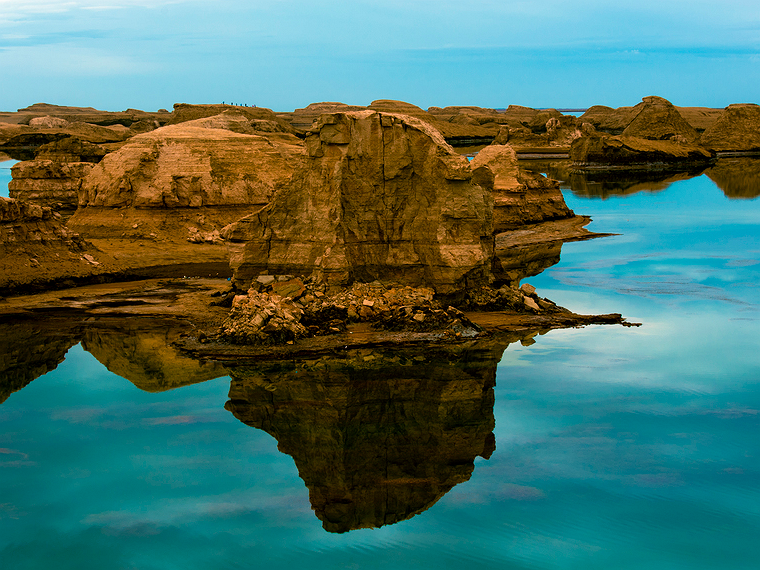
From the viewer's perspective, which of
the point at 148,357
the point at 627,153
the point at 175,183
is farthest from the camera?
the point at 627,153

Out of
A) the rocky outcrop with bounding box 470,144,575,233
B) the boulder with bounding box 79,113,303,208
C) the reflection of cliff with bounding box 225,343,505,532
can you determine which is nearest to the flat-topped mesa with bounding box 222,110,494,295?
the reflection of cliff with bounding box 225,343,505,532

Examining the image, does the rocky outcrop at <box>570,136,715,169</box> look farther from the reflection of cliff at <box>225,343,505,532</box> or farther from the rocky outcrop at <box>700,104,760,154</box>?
the reflection of cliff at <box>225,343,505,532</box>

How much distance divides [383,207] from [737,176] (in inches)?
2721

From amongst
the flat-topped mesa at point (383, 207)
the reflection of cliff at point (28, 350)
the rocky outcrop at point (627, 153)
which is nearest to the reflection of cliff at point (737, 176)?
the rocky outcrop at point (627, 153)

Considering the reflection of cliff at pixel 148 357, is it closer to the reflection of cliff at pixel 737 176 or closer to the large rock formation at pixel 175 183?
the large rock formation at pixel 175 183

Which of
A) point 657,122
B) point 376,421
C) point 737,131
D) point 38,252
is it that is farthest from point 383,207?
point 737,131

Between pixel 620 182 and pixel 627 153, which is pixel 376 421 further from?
pixel 627 153

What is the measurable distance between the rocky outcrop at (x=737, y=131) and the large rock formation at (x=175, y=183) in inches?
3636

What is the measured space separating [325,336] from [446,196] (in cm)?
655

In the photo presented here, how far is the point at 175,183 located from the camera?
1679 inches

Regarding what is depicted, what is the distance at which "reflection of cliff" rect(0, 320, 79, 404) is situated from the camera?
2259 cm

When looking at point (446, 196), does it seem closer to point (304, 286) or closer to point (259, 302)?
point (304, 286)

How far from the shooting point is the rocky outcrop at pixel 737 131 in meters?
119

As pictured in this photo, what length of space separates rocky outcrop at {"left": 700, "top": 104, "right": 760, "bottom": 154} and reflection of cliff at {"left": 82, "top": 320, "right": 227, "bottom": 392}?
110 meters
